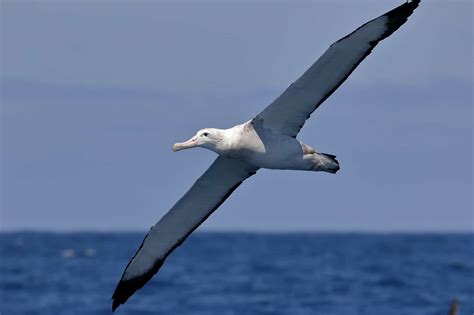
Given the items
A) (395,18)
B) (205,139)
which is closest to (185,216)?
(205,139)

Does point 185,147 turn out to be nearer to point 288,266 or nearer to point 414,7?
point 414,7

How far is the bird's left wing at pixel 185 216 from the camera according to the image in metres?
15.7

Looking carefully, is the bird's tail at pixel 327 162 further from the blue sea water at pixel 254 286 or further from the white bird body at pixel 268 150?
the blue sea water at pixel 254 286

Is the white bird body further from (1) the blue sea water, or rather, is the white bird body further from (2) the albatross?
(1) the blue sea water

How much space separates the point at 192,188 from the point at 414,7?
427cm

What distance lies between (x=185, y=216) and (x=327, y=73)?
3590mm

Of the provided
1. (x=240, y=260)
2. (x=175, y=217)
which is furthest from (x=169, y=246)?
(x=240, y=260)

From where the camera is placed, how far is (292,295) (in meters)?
36.9

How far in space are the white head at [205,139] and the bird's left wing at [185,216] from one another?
1226 mm

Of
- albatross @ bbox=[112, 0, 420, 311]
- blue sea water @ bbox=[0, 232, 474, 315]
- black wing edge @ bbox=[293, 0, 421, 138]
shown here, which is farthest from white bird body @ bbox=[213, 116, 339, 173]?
blue sea water @ bbox=[0, 232, 474, 315]

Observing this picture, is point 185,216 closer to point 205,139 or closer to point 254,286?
point 205,139

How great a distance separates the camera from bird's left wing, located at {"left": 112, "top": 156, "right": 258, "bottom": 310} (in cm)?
1571

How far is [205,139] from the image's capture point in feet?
46.2

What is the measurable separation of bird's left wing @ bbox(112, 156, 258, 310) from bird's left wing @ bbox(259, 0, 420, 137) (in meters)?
1.25
